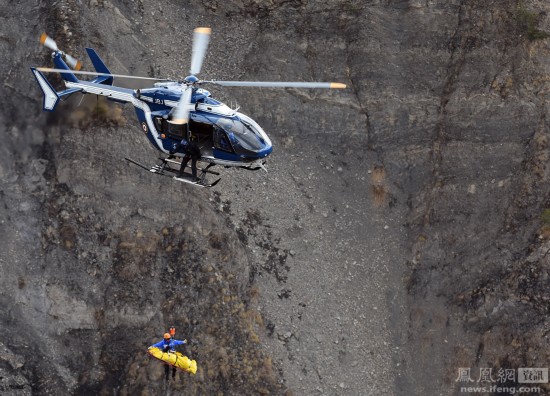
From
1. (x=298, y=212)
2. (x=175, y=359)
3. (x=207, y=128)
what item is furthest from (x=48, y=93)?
(x=298, y=212)

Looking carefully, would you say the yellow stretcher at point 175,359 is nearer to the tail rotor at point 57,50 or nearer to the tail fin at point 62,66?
the tail fin at point 62,66

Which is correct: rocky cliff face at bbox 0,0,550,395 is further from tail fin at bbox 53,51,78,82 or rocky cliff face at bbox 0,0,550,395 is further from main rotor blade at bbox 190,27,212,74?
main rotor blade at bbox 190,27,212,74

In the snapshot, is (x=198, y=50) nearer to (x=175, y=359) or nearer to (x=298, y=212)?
(x=298, y=212)

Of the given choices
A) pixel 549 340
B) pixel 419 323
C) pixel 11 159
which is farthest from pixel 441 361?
pixel 11 159

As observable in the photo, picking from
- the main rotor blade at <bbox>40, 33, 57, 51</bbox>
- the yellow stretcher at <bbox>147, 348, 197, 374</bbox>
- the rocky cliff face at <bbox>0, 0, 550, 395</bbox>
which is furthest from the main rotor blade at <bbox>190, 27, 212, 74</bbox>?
the yellow stretcher at <bbox>147, 348, 197, 374</bbox>

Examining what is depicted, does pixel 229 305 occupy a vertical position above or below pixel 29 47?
below

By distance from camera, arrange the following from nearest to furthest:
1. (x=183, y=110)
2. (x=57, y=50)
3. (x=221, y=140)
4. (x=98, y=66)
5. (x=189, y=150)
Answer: (x=183, y=110)
(x=221, y=140)
(x=189, y=150)
(x=98, y=66)
(x=57, y=50)

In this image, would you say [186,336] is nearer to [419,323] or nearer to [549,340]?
[419,323]
